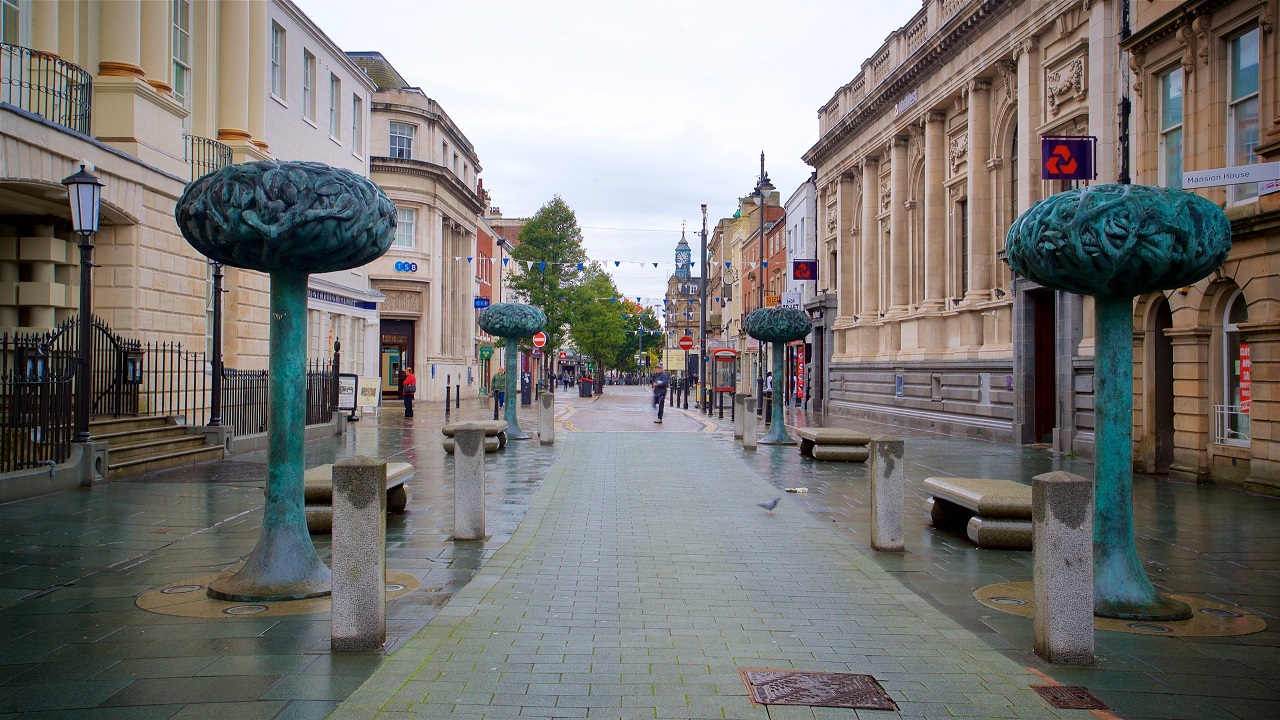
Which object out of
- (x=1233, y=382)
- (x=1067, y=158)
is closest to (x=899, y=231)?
(x=1067, y=158)

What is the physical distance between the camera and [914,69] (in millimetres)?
27125

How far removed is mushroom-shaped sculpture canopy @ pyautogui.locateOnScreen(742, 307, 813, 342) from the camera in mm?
18406

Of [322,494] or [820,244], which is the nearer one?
[322,494]

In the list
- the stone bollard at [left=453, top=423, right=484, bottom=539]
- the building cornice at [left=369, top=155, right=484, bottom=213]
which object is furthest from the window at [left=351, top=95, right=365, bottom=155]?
the stone bollard at [left=453, top=423, right=484, bottom=539]

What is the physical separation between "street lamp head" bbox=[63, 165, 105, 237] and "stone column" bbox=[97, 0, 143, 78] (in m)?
4.70

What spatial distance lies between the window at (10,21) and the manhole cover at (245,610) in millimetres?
12502

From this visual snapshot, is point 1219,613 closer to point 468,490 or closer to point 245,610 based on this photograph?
point 468,490

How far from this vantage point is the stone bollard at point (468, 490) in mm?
8055

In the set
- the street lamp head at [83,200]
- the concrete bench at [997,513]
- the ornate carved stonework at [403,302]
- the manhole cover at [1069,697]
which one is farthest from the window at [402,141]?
the manhole cover at [1069,697]

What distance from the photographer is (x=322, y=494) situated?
811 cm

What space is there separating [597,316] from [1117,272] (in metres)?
61.6

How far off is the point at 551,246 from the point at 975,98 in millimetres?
37661

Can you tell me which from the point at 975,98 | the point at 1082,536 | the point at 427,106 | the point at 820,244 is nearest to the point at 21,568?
the point at 1082,536

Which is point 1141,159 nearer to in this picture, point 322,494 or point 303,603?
point 322,494
